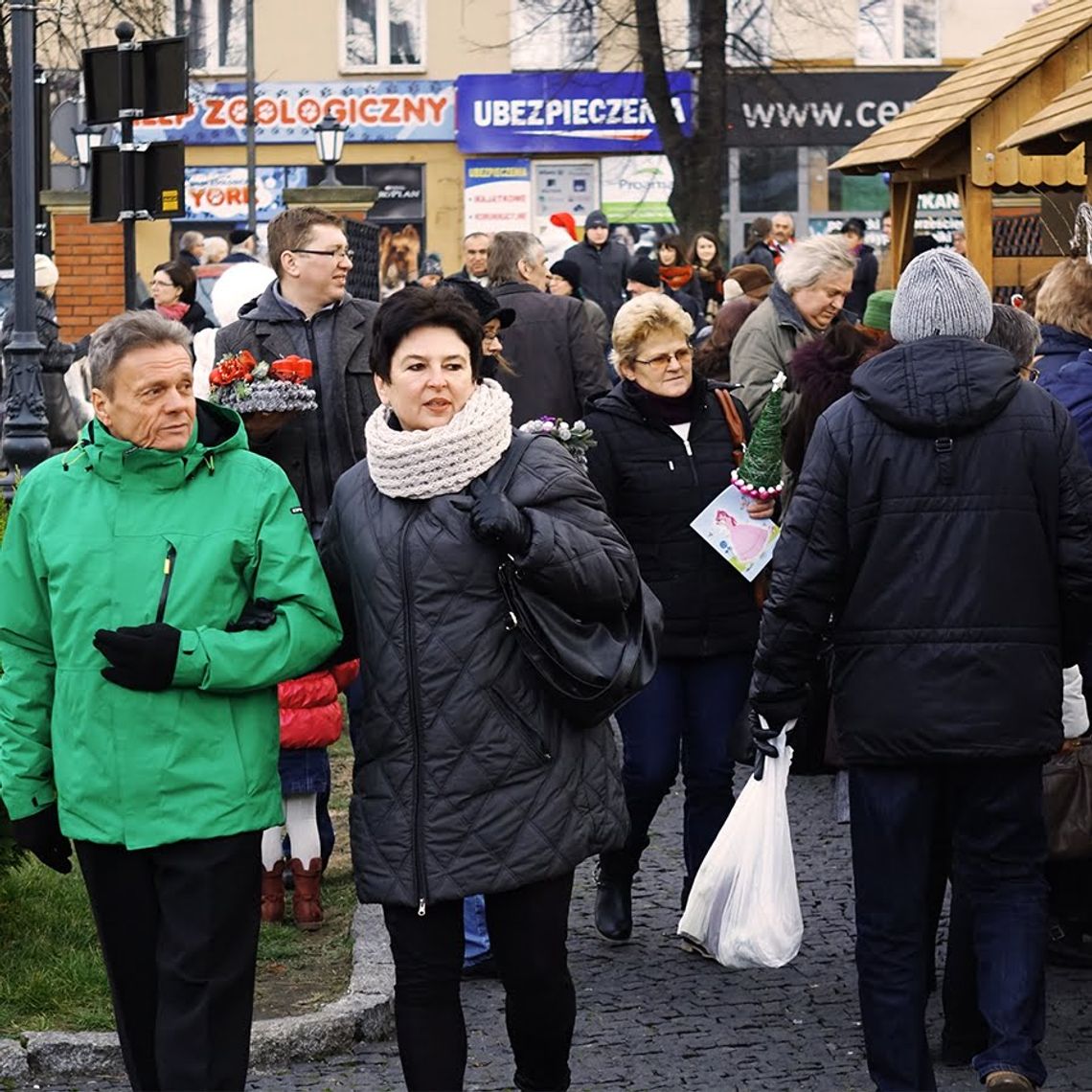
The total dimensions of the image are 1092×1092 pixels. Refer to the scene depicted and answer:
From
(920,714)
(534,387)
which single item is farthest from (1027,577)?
(534,387)

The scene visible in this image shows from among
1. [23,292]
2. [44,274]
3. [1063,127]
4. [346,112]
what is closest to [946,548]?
[1063,127]

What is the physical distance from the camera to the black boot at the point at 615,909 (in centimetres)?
664

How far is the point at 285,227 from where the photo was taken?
668cm

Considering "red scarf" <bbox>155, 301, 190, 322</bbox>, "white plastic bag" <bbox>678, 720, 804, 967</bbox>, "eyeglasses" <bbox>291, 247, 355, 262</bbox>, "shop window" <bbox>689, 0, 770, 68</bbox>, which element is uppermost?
"shop window" <bbox>689, 0, 770, 68</bbox>

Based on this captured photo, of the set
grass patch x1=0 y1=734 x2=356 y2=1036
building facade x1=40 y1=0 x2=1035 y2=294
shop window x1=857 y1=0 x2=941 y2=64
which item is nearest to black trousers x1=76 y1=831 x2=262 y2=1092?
grass patch x1=0 y1=734 x2=356 y2=1036

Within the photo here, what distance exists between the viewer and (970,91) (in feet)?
Answer: 39.4

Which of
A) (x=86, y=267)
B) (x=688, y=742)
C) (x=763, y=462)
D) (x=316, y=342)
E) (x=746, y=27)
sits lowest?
(x=688, y=742)

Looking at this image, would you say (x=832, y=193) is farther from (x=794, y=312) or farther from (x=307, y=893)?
(x=307, y=893)

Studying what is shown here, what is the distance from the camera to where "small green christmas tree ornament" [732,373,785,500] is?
650cm

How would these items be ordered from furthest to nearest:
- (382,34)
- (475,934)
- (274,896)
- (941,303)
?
(382,34), (274,896), (475,934), (941,303)

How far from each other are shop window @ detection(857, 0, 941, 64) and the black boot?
115 feet

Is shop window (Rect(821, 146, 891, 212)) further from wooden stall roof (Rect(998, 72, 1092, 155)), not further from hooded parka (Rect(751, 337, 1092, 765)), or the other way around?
hooded parka (Rect(751, 337, 1092, 765))

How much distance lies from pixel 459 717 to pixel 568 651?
0.25 metres

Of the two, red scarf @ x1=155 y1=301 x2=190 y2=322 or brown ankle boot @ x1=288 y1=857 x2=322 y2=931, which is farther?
red scarf @ x1=155 y1=301 x2=190 y2=322
